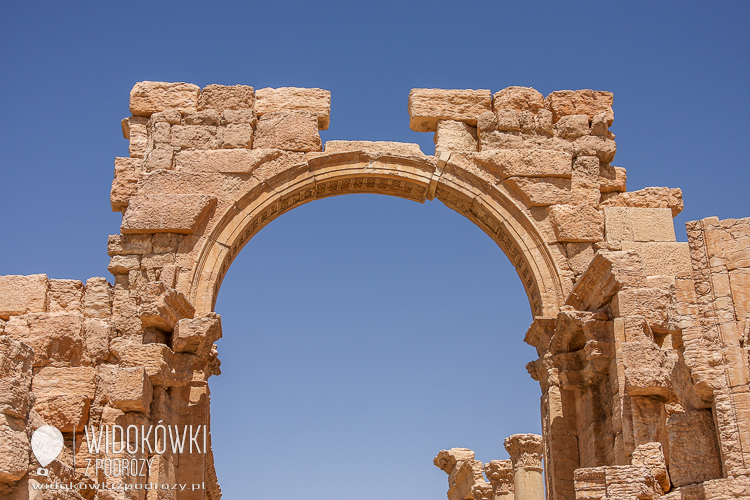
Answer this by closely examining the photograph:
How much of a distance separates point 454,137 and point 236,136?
277 cm

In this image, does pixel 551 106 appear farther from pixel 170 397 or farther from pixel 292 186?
pixel 170 397

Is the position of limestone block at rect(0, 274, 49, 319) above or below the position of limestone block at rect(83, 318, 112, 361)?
above

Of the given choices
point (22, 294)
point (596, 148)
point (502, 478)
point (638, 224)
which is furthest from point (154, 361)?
point (502, 478)

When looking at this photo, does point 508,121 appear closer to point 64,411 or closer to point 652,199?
point 652,199

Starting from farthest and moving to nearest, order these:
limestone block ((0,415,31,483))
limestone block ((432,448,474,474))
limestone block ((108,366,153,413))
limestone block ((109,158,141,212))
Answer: limestone block ((432,448,474,474)), limestone block ((109,158,141,212)), limestone block ((108,366,153,413)), limestone block ((0,415,31,483))

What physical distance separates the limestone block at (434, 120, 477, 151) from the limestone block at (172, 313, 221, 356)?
3.66 m

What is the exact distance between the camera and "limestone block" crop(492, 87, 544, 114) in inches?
471

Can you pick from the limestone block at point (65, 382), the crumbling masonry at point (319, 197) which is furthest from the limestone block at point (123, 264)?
the limestone block at point (65, 382)

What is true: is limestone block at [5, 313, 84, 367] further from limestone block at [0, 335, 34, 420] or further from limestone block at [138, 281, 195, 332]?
limestone block at [0, 335, 34, 420]

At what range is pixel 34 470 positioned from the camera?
6.21 m

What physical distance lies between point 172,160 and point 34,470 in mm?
5825

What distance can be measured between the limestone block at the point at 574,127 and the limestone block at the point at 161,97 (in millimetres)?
4724

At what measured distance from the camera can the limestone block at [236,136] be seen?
11.5 meters

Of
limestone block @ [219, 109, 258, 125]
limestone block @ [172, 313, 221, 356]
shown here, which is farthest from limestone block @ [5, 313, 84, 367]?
limestone block @ [219, 109, 258, 125]
